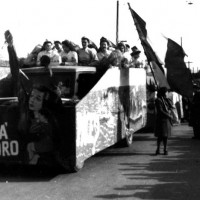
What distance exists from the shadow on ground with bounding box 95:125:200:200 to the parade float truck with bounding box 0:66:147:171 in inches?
34.4

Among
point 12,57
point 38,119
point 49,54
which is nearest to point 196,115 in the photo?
point 49,54

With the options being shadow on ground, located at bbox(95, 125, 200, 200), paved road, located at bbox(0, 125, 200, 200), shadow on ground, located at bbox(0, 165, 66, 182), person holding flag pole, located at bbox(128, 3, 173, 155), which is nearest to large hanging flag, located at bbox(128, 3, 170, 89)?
person holding flag pole, located at bbox(128, 3, 173, 155)

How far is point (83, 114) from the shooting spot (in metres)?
7.84

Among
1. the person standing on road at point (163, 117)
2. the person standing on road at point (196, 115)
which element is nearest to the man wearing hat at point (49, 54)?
the person standing on road at point (163, 117)

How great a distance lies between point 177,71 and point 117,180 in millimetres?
4748

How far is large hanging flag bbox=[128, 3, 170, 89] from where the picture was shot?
1163 centimetres

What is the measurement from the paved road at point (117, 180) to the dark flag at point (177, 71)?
5.41 feet

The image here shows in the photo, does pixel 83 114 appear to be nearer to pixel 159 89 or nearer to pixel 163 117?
pixel 163 117

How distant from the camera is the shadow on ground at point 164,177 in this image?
21.5ft

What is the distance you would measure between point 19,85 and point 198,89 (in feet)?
24.1

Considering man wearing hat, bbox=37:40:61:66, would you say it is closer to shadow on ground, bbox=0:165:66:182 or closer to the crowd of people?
the crowd of people

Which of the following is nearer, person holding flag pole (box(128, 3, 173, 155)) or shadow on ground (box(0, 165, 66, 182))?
shadow on ground (box(0, 165, 66, 182))

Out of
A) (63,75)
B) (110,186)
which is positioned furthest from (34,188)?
(63,75)

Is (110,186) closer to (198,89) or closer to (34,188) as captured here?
(34,188)
